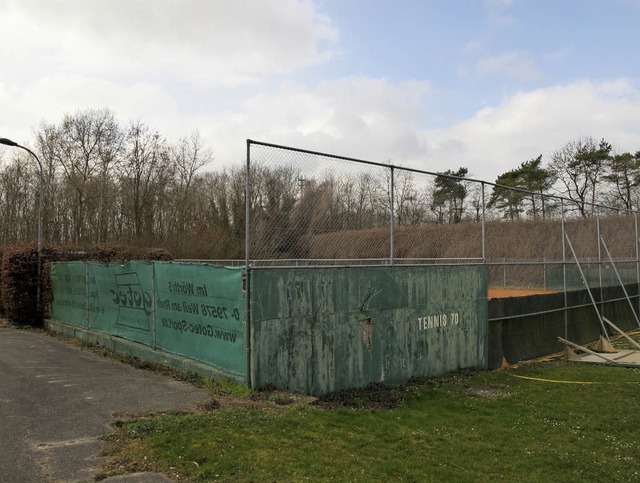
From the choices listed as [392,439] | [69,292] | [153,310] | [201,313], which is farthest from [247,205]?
[69,292]

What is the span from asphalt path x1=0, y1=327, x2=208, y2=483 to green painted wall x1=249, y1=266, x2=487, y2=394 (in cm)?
140

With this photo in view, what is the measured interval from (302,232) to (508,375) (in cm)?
570

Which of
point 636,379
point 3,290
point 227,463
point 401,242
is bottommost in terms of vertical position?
point 636,379

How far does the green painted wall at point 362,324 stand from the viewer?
7.34 m

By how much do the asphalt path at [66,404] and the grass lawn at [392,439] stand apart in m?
0.32

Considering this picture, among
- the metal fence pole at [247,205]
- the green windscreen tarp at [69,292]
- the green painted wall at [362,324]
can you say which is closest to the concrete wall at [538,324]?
the green painted wall at [362,324]

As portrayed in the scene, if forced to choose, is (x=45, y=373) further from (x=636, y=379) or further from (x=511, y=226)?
(x=511, y=226)

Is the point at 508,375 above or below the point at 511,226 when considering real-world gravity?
below

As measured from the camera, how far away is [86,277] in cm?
1274

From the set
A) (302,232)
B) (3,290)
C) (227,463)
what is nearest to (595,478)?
(227,463)

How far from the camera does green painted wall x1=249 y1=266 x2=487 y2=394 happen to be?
289 inches

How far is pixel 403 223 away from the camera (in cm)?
980

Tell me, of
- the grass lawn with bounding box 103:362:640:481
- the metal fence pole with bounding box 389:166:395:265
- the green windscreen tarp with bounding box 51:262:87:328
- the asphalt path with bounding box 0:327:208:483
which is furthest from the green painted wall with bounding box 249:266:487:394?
the green windscreen tarp with bounding box 51:262:87:328

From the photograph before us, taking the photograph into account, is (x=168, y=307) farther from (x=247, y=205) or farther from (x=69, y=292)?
(x=69, y=292)
